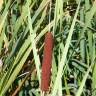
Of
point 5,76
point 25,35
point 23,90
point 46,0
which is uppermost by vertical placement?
point 46,0

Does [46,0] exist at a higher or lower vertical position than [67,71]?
higher

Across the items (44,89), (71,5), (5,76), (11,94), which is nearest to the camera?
(44,89)

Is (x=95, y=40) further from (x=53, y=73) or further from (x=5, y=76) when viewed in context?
(x=5, y=76)

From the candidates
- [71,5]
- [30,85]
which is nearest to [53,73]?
[30,85]

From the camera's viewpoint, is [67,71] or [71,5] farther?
[71,5]

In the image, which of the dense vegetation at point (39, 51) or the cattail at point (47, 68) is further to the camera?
the dense vegetation at point (39, 51)

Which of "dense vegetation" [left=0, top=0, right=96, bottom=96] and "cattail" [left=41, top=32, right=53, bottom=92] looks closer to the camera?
"cattail" [left=41, top=32, right=53, bottom=92]

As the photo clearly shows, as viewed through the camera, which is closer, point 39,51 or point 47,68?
point 47,68

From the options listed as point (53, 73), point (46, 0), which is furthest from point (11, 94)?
point (46, 0)

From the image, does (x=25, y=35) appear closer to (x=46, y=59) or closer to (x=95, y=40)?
(x=95, y=40)

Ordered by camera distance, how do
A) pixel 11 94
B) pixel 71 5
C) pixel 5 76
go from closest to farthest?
1. pixel 5 76
2. pixel 11 94
3. pixel 71 5
